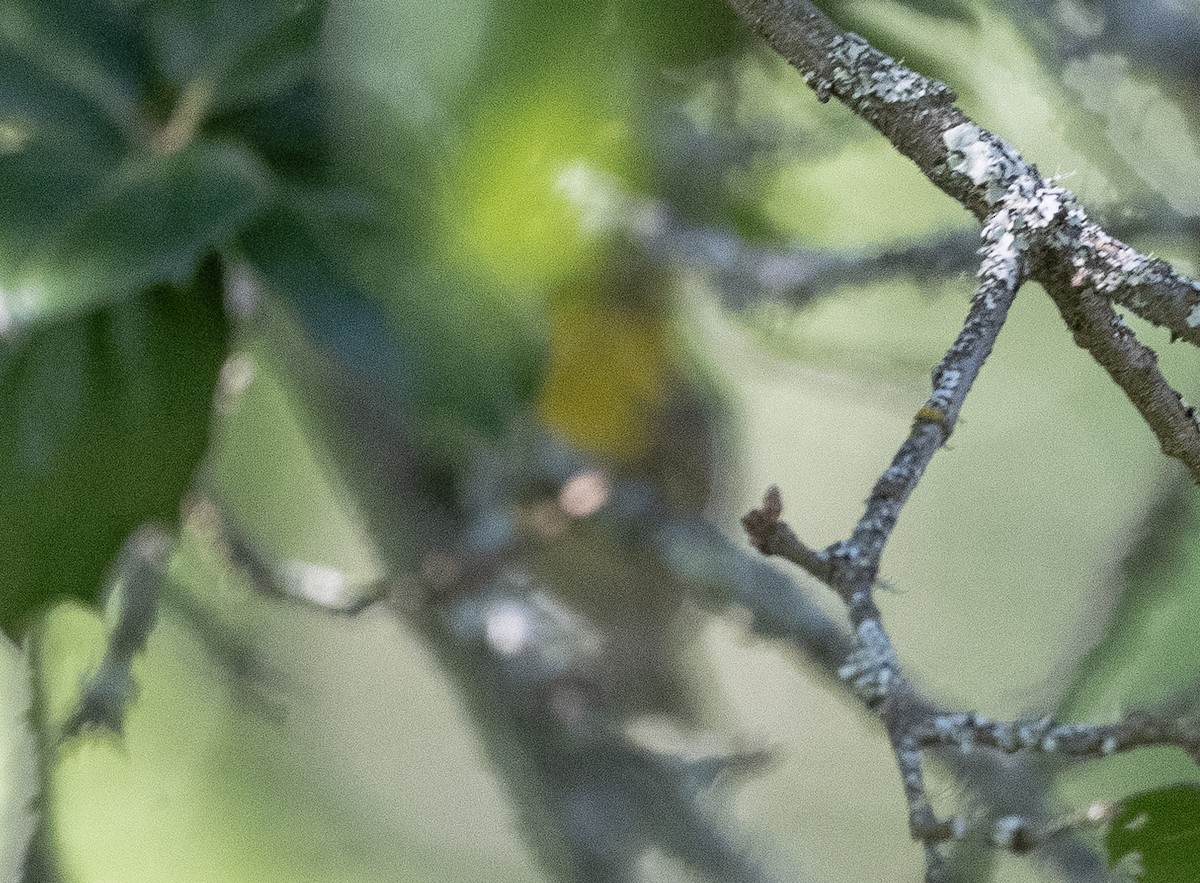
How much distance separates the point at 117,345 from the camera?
56 centimetres

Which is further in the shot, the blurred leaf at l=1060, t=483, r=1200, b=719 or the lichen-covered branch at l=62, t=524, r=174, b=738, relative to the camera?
the lichen-covered branch at l=62, t=524, r=174, b=738

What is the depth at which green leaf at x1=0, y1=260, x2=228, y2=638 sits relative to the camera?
1.77 feet

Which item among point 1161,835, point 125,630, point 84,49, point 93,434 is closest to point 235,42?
point 84,49

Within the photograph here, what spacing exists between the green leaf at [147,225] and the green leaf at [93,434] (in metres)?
0.03

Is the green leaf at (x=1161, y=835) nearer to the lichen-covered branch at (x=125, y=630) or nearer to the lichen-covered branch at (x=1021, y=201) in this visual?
the lichen-covered branch at (x=1021, y=201)

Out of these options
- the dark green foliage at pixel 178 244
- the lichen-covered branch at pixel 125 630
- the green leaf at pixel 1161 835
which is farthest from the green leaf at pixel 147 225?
the green leaf at pixel 1161 835

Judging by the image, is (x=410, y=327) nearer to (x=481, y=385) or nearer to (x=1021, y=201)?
(x=481, y=385)

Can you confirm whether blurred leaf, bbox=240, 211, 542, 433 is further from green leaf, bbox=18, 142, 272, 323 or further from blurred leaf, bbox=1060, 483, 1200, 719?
blurred leaf, bbox=1060, 483, 1200, 719

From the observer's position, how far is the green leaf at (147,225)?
49cm

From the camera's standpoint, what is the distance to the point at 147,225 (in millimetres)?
509

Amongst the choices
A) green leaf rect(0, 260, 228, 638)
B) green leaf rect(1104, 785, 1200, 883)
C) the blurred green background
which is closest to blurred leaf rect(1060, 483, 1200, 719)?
the blurred green background

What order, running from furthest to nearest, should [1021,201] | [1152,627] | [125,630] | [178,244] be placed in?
[125,630] < [1152,627] < [178,244] < [1021,201]

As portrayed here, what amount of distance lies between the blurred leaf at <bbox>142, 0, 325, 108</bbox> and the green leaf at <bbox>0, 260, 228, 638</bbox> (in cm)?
9

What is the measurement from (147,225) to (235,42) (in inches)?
3.8
